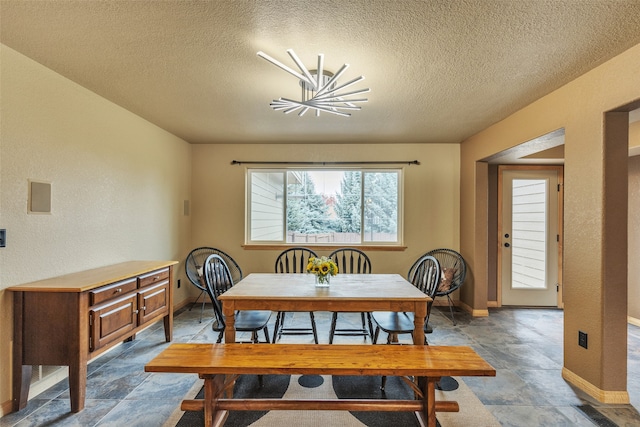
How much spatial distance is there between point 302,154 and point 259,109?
4.89ft

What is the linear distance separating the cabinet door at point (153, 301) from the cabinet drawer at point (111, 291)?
146 millimetres

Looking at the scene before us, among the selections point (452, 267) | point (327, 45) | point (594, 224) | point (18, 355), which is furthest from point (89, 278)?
point (452, 267)

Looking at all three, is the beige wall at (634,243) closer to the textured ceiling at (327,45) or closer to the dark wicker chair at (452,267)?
the dark wicker chair at (452,267)

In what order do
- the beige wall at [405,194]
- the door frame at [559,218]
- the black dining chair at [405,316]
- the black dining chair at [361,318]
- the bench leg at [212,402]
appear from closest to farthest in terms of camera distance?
the bench leg at [212,402]
the black dining chair at [405,316]
the black dining chair at [361,318]
the door frame at [559,218]
the beige wall at [405,194]

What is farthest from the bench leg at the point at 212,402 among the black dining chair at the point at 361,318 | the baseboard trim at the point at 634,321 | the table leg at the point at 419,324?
the baseboard trim at the point at 634,321

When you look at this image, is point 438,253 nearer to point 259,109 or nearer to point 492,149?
point 492,149

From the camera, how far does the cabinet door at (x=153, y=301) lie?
2.64 metres

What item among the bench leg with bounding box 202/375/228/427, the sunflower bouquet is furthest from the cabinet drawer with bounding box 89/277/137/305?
the sunflower bouquet

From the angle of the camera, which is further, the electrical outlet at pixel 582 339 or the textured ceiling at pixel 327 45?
the electrical outlet at pixel 582 339

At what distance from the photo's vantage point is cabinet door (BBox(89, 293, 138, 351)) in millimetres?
2084

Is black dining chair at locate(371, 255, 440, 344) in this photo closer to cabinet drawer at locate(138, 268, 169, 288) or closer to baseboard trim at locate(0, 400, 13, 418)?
cabinet drawer at locate(138, 268, 169, 288)

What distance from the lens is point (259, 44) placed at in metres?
1.91

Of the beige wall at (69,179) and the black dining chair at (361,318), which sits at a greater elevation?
the beige wall at (69,179)

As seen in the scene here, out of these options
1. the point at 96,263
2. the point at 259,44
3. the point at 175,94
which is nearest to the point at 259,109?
the point at 175,94
